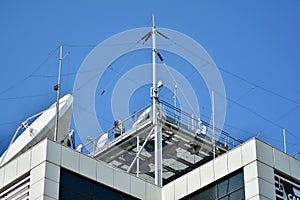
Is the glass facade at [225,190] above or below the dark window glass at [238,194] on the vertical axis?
above

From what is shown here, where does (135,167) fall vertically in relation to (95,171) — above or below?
above

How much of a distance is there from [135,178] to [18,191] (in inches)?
290

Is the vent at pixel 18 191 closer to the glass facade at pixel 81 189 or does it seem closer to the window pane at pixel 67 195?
the window pane at pixel 67 195

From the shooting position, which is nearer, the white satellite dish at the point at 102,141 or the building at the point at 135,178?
the building at the point at 135,178

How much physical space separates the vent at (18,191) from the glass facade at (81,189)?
1990 millimetres

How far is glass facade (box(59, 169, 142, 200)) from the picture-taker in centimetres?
5584

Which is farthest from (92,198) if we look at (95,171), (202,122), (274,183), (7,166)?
(202,122)

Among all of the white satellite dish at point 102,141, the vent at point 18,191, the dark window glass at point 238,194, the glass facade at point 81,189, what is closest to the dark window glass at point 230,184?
the dark window glass at point 238,194

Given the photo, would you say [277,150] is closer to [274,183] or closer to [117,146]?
[274,183]

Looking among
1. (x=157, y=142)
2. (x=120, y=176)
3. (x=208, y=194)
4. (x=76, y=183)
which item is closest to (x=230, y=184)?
(x=208, y=194)

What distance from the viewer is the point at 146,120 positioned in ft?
226

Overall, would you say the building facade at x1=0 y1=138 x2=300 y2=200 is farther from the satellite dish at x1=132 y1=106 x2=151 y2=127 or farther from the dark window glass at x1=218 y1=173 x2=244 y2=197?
the satellite dish at x1=132 y1=106 x2=151 y2=127

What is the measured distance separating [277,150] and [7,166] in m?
15.3

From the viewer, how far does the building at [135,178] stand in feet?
182
